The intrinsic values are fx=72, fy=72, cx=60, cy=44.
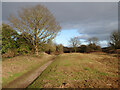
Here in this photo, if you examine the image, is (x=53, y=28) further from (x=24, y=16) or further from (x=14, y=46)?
(x=14, y=46)

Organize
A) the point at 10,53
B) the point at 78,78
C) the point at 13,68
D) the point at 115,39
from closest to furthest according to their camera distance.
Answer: the point at 78,78 → the point at 13,68 → the point at 10,53 → the point at 115,39

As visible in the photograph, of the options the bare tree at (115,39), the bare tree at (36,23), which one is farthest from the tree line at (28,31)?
the bare tree at (115,39)

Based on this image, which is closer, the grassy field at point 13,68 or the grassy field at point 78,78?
the grassy field at point 78,78

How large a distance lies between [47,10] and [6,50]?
16.7 meters

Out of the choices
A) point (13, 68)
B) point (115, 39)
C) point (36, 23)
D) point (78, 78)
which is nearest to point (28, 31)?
point (36, 23)

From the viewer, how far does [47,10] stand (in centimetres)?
2314

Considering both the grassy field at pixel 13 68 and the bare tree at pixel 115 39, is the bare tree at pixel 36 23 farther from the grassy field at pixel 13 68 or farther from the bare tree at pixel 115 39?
the bare tree at pixel 115 39

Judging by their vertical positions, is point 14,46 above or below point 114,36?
below

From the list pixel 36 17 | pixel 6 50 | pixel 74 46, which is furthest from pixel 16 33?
pixel 74 46

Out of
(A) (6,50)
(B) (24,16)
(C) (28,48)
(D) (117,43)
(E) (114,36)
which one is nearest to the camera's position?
(A) (6,50)

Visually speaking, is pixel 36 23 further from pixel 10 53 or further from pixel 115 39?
pixel 115 39

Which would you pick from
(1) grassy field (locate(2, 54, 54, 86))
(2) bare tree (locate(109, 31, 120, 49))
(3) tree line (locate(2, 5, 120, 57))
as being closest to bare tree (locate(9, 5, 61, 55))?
(3) tree line (locate(2, 5, 120, 57))

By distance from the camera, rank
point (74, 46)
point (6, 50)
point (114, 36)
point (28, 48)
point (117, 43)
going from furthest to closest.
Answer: point (74, 46) → point (114, 36) → point (117, 43) → point (28, 48) → point (6, 50)

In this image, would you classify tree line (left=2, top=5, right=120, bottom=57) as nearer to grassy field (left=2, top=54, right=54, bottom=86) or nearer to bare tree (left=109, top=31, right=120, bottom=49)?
grassy field (left=2, top=54, right=54, bottom=86)
